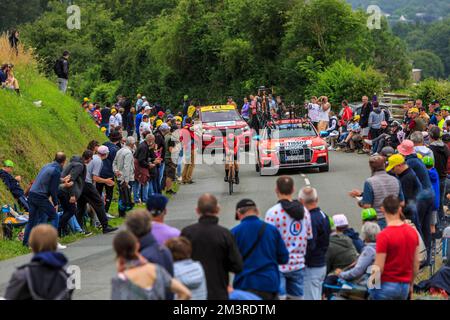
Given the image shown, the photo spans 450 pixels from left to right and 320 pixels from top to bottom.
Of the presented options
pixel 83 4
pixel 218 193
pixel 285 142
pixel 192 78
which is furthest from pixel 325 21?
pixel 83 4

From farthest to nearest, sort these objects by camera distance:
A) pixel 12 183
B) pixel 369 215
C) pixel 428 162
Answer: pixel 12 183, pixel 428 162, pixel 369 215

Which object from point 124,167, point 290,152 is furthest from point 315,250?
point 290,152

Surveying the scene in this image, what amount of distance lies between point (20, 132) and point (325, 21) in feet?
86.1

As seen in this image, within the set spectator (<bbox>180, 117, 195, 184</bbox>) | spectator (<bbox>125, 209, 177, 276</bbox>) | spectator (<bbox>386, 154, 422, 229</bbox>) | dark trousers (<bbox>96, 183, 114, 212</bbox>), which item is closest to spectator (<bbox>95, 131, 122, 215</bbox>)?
dark trousers (<bbox>96, 183, 114, 212</bbox>)

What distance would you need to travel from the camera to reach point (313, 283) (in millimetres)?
11180

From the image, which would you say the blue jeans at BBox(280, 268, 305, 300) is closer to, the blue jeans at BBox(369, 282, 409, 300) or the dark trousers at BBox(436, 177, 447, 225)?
the blue jeans at BBox(369, 282, 409, 300)

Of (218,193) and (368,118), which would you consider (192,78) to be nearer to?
(368,118)

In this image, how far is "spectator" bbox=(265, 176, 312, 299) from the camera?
10.7 m

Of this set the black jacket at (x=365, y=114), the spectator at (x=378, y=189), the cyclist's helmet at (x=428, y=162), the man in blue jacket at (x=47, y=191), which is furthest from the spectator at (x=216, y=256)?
the black jacket at (x=365, y=114)

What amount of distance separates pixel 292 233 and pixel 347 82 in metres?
34.2

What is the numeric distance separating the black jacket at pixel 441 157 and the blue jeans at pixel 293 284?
7342mm

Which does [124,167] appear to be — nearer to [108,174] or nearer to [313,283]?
[108,174]

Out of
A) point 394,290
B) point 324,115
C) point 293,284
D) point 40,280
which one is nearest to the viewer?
point 40,280

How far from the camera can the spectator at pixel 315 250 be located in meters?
11.2
